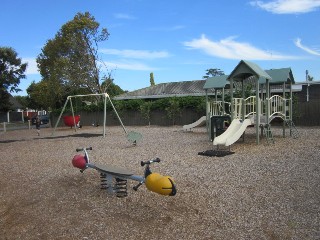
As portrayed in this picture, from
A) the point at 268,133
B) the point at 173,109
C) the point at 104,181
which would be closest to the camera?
the point at 104,181

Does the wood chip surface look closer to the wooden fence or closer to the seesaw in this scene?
the seesaw

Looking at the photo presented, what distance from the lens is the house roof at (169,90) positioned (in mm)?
32000

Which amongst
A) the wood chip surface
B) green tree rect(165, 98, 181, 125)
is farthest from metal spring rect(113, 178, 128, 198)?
green tree rect(165, 98, 181, 125)

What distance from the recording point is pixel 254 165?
8086 mm

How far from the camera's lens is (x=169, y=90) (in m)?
34.1

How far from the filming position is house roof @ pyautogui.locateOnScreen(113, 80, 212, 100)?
32000 mm

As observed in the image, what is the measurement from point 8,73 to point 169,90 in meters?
24.3

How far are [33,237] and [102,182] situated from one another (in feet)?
6.94

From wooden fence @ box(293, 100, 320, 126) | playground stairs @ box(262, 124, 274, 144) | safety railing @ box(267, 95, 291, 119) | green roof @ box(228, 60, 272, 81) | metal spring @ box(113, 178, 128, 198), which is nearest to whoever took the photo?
metal spring @ box(113, 178, 128, 198)

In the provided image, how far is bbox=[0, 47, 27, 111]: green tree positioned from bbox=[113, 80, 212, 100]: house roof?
740 inches

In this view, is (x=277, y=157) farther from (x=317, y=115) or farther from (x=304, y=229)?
(x=317, y=115)

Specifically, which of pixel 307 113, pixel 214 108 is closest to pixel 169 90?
pixel 307 113

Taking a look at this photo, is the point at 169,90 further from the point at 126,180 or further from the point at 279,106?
the point at 126,180

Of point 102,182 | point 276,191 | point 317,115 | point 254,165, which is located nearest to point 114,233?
point 102,182
